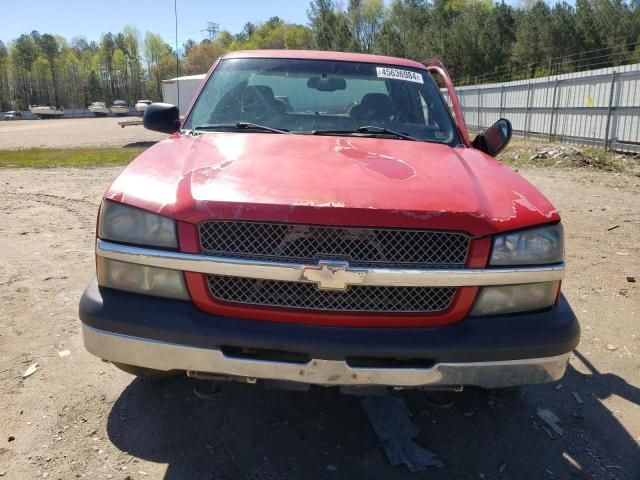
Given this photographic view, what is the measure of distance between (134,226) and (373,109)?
189 centimetres

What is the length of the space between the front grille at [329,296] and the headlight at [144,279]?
131 mm

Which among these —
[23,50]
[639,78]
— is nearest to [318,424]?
[639,78]

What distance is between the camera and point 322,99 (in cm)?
358

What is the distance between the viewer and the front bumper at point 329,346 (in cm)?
202

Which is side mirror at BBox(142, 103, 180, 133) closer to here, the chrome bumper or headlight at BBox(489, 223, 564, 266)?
the chrome bumper

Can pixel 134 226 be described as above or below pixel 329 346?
above

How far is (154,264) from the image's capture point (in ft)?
6.91

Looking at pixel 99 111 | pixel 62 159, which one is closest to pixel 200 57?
pixel 99 111

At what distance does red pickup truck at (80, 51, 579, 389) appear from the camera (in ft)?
6.66

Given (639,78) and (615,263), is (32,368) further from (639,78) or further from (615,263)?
(639,78)

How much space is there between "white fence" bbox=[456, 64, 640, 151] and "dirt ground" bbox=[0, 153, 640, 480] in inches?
477

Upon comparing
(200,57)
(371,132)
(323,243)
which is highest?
(200,57)

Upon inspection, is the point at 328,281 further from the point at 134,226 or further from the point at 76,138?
the point at 76,138

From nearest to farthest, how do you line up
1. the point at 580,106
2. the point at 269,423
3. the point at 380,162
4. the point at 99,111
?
the point at 380,162 → the point at 269,423 → the point at 580,106 → the point at 99,111
